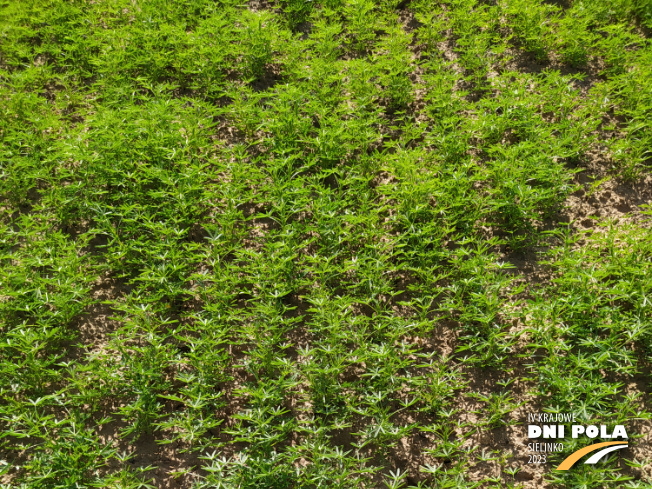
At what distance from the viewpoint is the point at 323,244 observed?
3.84m

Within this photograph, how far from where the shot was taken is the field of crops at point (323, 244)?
3.04m

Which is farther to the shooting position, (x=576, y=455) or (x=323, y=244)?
(x=323, y=244)

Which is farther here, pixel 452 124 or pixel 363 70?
pixel 363 70

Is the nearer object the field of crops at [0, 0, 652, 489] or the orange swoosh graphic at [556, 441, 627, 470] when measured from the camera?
the orange swoosh graphic at [556, 441, 627, 470]

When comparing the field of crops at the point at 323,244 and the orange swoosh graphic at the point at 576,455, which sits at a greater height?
the field of crops at the point at 323,244

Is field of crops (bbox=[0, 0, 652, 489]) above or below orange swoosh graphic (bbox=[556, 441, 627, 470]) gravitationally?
above

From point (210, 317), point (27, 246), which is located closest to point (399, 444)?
point (210, 317)

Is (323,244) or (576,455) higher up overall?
(323,244)

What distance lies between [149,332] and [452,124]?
3160 mm

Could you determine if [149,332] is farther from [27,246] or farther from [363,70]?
[363,70]

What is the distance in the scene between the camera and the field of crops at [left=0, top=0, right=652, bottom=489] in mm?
3043

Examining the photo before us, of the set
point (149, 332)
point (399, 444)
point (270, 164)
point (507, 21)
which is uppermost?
point (507, 21)

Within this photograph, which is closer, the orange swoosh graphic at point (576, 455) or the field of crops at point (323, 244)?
the orange swoosh graphic at point (576, 455)

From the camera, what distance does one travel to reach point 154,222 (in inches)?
155
